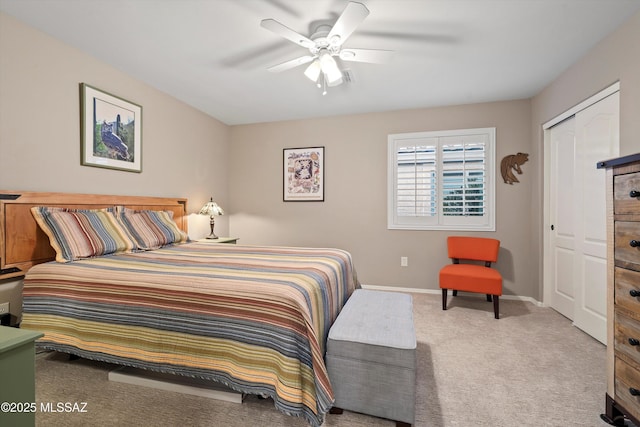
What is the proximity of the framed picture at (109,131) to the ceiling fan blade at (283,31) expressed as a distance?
195 cm

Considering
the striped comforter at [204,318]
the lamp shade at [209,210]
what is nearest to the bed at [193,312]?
the striped comforter at [204,318]

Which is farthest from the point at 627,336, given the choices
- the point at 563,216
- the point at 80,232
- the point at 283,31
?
the point at 80,232

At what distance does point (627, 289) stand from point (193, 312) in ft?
7.23

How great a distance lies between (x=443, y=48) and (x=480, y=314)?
270 centimetres

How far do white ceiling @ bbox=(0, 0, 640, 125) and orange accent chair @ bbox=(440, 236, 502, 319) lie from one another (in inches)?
71.7

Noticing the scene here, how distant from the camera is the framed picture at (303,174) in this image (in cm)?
438

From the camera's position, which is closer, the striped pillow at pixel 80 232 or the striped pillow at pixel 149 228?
the striped pillow at pixel 80 232

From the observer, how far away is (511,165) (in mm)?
3646

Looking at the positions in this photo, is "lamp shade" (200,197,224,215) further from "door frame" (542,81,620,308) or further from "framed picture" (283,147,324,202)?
"door frame" (542,81,620,308)

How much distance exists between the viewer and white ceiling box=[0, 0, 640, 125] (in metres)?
2.02

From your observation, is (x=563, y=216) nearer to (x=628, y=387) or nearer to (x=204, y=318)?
(x=628, y=387)

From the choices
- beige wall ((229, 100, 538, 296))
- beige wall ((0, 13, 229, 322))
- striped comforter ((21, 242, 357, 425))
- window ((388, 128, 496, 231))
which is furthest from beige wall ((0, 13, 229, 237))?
window ((388, 128, 496, 231))

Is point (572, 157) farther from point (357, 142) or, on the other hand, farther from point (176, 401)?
point (176, 401)

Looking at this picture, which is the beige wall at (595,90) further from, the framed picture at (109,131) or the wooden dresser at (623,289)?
the framed picture at (109,131)
